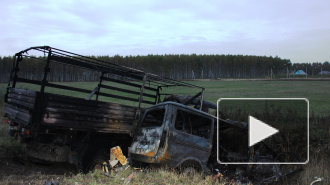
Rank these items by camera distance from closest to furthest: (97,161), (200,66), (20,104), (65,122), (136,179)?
(136,179), (65,122), (20,104), (97,161), (200,66)

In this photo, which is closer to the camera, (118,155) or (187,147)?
(187,147)

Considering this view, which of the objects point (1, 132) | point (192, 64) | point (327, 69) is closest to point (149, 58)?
point (192, 64)

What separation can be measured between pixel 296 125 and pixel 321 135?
33.6 inches

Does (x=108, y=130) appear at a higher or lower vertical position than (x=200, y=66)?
lower

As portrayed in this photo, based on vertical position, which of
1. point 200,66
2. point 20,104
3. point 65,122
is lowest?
point 65,122

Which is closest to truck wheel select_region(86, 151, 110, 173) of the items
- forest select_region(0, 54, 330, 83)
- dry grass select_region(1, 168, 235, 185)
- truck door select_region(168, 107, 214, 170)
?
dry grass select_region(1, 168, 235, 185)

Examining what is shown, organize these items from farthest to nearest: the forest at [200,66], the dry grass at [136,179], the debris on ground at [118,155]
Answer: the forest at [200,66]
the debris on ground at [118,155]
the dry grass at [136,179]

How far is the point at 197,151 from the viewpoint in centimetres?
517

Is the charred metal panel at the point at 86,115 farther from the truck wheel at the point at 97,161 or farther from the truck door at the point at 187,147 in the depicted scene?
the truck door at the point at 187,147

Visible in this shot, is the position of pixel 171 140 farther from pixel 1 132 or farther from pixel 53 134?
pixel 1 132

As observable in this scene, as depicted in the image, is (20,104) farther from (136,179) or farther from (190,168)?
(190,168)

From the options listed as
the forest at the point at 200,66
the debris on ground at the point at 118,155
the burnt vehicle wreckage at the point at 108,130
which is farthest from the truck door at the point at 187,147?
the forest at the point at 200,66

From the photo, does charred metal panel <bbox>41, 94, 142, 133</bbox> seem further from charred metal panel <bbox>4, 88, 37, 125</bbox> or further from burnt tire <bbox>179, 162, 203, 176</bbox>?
burnt tire <bbox>179, 162, 203, 176</bbox>

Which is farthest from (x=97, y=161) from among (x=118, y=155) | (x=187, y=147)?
(x=187, y=147)
